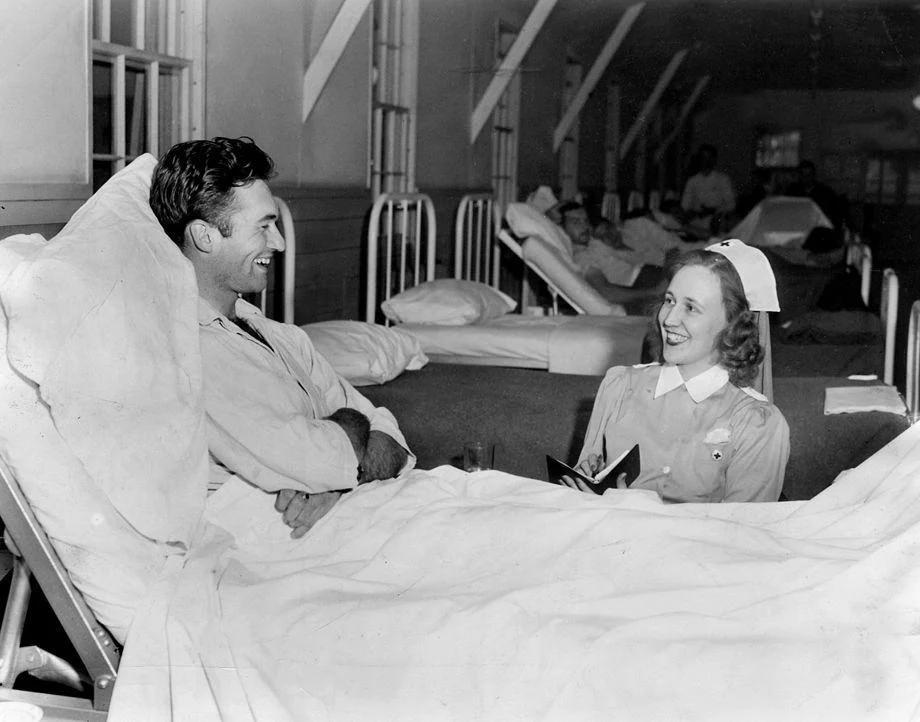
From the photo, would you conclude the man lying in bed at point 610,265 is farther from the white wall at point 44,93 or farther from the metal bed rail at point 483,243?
the white wall at point 44,93

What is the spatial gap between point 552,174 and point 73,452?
8022 millimetres

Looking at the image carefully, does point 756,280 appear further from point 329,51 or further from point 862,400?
point 329,51

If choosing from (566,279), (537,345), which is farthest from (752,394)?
(566,279)

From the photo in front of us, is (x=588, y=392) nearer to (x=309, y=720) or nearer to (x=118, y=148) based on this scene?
(x=118, y=148)

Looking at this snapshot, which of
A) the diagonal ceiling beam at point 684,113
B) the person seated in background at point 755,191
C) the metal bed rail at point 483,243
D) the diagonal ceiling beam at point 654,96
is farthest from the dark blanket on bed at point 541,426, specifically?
the diagonal ceiling beam at point 684,113

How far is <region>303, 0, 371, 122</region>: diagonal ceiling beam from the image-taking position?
4.15 m

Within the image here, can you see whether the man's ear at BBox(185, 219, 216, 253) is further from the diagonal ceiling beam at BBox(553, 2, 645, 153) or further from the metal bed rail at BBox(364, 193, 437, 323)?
the diagonal ceiling beam at BBox(553, 2, 645, 153)

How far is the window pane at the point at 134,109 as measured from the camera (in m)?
3.25

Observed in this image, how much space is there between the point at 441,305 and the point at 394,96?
1.88 meters

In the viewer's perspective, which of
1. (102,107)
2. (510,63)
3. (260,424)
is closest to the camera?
(260,424)

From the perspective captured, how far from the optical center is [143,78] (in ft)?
10.8

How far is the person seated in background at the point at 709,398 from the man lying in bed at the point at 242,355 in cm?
67

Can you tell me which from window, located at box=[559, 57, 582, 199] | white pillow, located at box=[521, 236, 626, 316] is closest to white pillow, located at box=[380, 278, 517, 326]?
white pillow, located at box=[521, 236, 626, 316]

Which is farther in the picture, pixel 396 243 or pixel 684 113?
pixel 684 113
